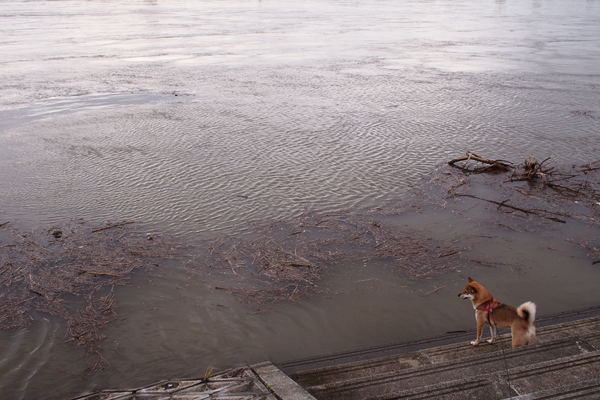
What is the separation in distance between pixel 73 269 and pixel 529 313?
230 inches

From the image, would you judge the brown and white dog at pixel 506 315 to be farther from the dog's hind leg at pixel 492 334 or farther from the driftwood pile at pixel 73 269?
the driftwood pile at pixel 73 269

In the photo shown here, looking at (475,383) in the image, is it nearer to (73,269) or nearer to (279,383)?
(279,383)

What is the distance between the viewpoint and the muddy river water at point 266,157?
5508mm

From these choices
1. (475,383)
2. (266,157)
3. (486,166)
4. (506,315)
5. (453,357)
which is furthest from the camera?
(266,157)

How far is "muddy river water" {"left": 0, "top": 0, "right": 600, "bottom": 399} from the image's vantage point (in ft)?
18.1

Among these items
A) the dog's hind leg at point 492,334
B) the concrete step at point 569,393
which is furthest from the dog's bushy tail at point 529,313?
the concrete step at point 569,393

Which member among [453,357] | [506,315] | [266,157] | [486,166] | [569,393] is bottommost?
[453,357]

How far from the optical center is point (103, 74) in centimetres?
1759

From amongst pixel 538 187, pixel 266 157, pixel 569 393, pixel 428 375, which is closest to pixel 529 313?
pixel 569 393

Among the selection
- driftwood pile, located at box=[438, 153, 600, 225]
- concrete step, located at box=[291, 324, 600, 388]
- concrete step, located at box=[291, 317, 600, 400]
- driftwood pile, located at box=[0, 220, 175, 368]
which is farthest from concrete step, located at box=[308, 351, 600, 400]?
driftwood pile, located at box=[438, 153, 600, 225]

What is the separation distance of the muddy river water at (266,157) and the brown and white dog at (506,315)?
0.85m

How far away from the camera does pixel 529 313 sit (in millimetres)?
4582

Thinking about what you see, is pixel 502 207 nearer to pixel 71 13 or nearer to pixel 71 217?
pixel 71 217

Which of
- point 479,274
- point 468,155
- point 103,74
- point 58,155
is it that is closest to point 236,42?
point 103,74
